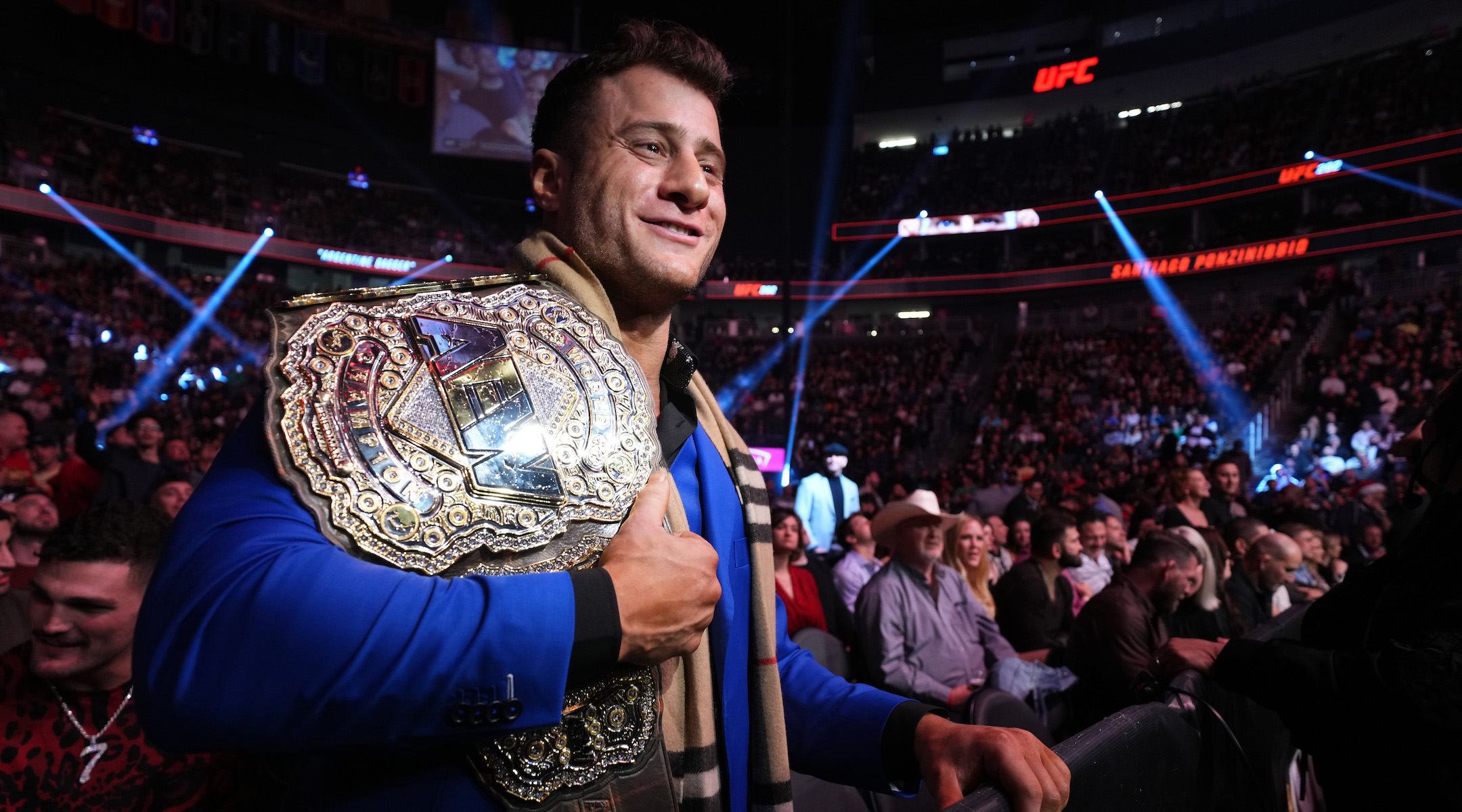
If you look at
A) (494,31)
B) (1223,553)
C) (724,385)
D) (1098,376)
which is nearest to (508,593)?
(1223,553)

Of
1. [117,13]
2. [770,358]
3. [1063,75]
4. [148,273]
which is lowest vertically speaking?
[770,358]

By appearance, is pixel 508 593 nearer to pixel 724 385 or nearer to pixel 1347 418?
pixel 1347 418

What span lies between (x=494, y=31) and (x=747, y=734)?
34676 millimetres

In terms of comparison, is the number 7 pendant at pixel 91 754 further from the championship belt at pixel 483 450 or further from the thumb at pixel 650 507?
the thumb at pixel 650 507

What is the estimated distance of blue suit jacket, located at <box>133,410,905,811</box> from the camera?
675 millimetres

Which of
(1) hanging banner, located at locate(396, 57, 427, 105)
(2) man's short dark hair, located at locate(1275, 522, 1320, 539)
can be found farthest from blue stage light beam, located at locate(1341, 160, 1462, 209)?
(1) hanging banner, located at locate(396, 57, 427, 105)

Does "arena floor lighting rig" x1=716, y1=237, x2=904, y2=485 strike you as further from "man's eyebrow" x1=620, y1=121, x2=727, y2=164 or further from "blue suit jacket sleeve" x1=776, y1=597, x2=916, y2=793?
"man's eyebrow" x1=620, y1=121, x2=727, y2=164

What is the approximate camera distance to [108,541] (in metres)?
1.96

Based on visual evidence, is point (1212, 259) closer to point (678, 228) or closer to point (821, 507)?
point (821, 507)

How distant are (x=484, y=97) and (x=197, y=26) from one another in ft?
31.9

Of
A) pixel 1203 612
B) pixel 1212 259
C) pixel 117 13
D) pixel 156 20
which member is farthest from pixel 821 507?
pixel 156 20

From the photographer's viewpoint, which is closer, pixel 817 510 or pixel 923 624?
pixel 923 624

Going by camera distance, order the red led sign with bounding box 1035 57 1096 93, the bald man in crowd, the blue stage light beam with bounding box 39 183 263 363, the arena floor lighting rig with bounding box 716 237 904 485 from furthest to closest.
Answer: the red led sign with bounding box 1035 57 1096 93 → the arena floor lighting rig with bounding box 716 237 904 485 → the blue stage light beam with bounding box 39 183 263 363 → the bald man in crowd

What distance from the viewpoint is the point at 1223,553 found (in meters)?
5.80
